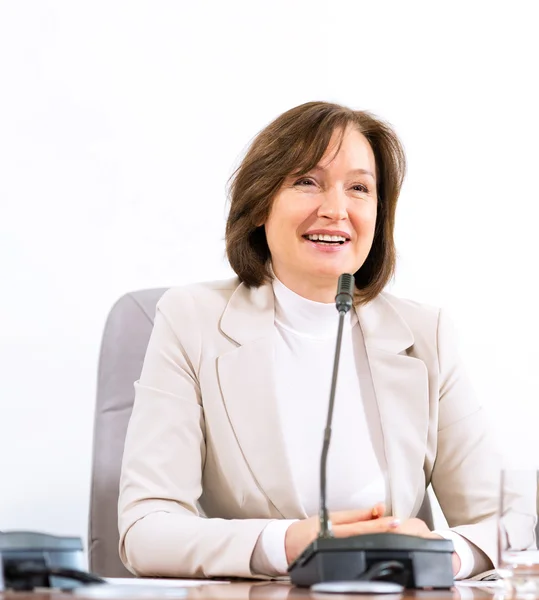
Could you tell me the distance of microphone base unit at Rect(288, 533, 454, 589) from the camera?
46.3 inches

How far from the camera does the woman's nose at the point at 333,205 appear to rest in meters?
1.92

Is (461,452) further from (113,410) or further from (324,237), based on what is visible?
(113,410)

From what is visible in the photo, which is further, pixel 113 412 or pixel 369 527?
pixel 113 412

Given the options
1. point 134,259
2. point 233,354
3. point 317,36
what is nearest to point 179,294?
point 233,354

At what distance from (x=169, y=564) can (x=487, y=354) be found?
138 cm

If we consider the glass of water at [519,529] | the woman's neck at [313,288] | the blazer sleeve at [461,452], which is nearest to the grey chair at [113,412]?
the blazer sleeve at [461,452]

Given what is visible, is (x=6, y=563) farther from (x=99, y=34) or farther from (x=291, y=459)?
(x=99, y=34)

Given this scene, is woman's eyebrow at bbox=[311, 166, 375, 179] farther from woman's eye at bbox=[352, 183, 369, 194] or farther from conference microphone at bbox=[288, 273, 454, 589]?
conference microphone at bbox=[288, 273, 454, 589]

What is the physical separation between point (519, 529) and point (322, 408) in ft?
2.44

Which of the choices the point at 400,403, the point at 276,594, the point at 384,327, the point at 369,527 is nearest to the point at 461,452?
the point at 400,403

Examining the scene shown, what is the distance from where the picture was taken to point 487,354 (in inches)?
106

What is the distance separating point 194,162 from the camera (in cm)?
266

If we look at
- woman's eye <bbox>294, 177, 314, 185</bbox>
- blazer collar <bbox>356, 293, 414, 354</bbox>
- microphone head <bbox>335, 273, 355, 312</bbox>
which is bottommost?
blazer collar <bbox>356, 293, 414, 354</bbox>

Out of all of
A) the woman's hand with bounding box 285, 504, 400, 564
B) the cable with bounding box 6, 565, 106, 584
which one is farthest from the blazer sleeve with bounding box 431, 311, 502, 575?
the cable with bounding box 6, 565, 106, 584
